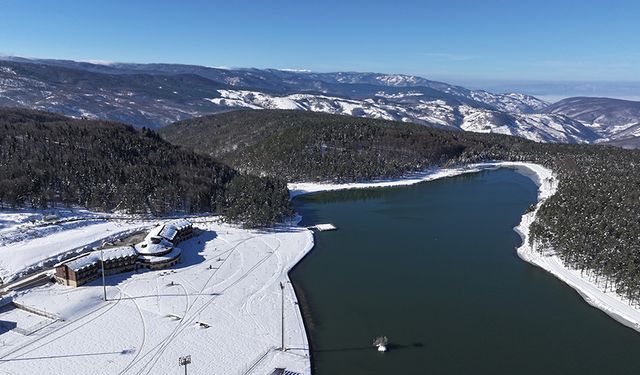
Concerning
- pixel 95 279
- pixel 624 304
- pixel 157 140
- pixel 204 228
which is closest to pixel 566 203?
pixel 624 304

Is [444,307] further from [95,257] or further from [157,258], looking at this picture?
[95,257]

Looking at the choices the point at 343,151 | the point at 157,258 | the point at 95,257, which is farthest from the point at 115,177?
the point at 343,151

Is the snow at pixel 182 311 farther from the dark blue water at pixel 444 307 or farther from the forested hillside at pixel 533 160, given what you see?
the forested hillside at pixel 533 160

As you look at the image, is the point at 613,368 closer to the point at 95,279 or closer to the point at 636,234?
the point at 636,234

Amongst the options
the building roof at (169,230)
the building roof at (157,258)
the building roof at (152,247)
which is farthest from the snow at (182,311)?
the building roof at (152,247)

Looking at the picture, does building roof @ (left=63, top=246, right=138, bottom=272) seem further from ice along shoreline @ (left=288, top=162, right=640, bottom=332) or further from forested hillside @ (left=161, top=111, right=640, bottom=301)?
forested hillside @ (left=161, top=111, right=640, bottom=301)

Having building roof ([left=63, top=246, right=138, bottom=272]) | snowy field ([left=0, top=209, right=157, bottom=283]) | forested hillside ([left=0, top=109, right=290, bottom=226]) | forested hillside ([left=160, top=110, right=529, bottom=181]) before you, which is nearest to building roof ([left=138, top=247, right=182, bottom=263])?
building roof ([left=63, top=246, right=138, bottom=272])
